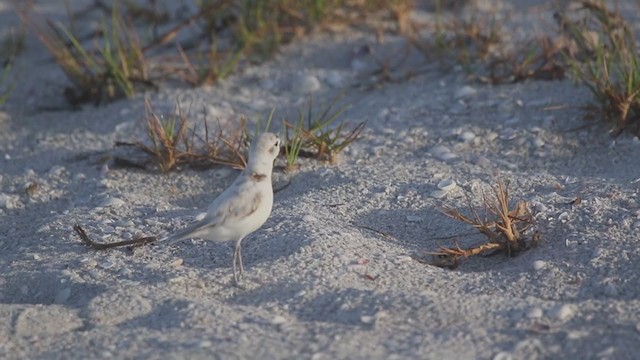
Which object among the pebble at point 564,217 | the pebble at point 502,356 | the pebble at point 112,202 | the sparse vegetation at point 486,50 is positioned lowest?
the pebble at point 112,202

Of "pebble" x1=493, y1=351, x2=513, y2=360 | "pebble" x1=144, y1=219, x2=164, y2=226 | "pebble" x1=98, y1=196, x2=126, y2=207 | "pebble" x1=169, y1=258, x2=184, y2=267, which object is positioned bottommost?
"pebble" x1=98, y1=196, x2=126, y2=207

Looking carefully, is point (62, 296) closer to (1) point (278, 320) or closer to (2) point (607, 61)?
(1) point (278, 320)

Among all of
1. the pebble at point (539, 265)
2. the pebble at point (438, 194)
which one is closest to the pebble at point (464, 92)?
the pebble at point (438, 194)

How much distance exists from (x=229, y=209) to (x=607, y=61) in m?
2.50

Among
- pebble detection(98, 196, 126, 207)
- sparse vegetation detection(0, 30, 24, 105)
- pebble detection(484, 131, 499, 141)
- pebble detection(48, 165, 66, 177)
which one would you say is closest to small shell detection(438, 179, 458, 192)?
pebble detection(484, 131, 499, 141)

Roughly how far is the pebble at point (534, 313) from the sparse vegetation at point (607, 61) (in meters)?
1.79

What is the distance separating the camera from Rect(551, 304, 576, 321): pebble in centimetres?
330

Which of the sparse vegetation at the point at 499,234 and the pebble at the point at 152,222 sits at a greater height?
the sparse vegetation at the point at 499,234

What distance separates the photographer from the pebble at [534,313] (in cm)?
330

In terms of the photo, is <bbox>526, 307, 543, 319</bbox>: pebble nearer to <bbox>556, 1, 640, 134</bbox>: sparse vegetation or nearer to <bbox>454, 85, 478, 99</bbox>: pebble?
<bbox>556, 1, 640, 134</bbox>: sparse vegetation

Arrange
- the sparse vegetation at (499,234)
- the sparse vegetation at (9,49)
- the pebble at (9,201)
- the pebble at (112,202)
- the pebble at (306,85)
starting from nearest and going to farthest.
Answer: the sparse vegetation at (499,234)
the pebble at (112,202)
the pebble at (9,201)
the pebble at (306,85)
the sparse vegetation at (9,49)

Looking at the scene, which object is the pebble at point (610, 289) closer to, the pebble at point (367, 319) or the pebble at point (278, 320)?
the pebble at point (367, 319)

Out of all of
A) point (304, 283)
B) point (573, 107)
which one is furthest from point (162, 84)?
point (304, 283)

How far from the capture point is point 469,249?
12.8ft
